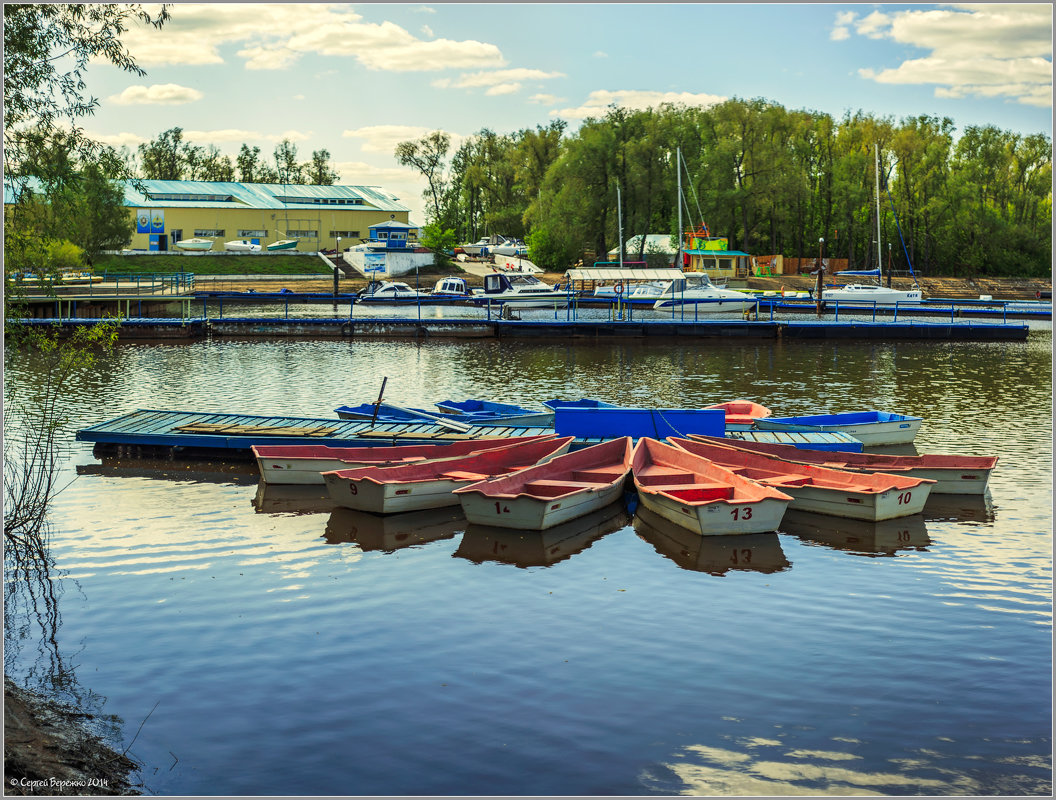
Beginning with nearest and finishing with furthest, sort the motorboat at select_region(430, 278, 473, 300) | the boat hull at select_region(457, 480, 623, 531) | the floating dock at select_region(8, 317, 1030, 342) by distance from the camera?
the boat hull at select_region(457, 480, 623, 531) → the floating dock at select_region(8, 317, 1030, 342) → the motorboat at select_region(430, 278, 473, 300)

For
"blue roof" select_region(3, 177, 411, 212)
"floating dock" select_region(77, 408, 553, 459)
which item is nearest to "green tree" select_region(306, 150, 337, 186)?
"blue roof" select_region(3, 177, 411, 212)

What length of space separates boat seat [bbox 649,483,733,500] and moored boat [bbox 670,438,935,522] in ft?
2.65

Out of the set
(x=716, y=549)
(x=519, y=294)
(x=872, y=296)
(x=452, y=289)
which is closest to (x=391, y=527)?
(x=716, y=549)

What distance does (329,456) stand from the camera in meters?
20.2

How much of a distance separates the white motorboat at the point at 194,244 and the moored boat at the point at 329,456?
77.1 m

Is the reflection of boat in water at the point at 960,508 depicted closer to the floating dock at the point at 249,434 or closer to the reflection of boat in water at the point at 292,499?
the floating dock at the point at 249,434

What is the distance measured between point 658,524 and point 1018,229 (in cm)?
9108

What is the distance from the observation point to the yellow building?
9300cm

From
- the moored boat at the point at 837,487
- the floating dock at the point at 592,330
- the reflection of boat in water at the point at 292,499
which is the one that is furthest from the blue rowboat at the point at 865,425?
the floating dock at the point at 592,330

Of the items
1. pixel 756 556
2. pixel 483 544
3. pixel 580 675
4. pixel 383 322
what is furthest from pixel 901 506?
pixel 383 322

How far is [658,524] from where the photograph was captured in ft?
57.6

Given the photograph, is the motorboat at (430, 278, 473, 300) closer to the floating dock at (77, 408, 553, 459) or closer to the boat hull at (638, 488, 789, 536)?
the floating dock at (77, 408, 553, 459)

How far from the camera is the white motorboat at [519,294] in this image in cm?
6412

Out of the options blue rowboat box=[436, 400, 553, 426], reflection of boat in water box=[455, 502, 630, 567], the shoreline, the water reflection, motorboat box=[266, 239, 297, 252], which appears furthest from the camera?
motorboat box=[266, 239, 297, 252]
